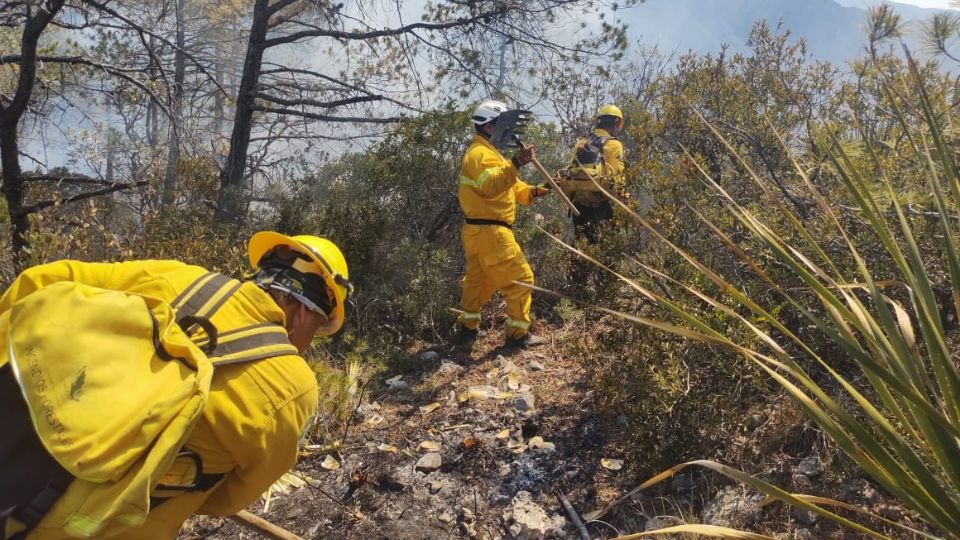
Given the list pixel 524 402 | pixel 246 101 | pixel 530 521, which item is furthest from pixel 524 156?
pixel 246 101

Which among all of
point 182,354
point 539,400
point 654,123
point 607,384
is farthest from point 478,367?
point 182,354

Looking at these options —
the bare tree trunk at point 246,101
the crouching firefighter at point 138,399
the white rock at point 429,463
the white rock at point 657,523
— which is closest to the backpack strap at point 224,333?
the crouching firefighter at point 138,399

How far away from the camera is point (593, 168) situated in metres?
5.79

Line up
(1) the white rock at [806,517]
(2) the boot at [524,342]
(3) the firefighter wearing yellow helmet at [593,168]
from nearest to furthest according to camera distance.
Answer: (1) the white rock at [806,517] < (2) the boot at [524,342] < (3) the firefighter wearing yellow helmet at [593,168]

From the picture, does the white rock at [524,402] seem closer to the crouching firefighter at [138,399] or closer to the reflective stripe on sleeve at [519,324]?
the reflective stripe on sleeve at [519,324]

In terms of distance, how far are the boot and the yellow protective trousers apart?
0.07m

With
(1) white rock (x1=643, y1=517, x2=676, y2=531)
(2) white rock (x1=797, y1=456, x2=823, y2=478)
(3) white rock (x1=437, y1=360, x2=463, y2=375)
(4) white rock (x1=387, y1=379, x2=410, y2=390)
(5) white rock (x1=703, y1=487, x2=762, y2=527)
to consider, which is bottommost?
(4) white rock (x1=387, y1=379, x2=410, y2=390)

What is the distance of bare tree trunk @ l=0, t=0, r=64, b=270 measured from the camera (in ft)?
15.7

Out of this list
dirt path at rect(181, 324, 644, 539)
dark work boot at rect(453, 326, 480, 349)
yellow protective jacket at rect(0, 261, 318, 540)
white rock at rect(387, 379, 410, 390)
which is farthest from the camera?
dark work boot at rect(453, 326, 480, 349)

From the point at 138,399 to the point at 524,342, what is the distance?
173 inches

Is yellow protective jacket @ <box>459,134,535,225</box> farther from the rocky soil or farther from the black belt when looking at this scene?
the rocky soil

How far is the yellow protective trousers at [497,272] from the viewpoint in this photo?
5125 millimetres

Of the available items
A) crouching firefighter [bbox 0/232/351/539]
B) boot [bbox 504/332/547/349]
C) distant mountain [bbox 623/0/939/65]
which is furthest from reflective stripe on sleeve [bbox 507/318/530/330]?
distant mountain [bbox 623/0/939/65]

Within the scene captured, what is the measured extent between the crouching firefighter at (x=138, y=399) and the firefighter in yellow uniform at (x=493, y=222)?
3.46 metres
